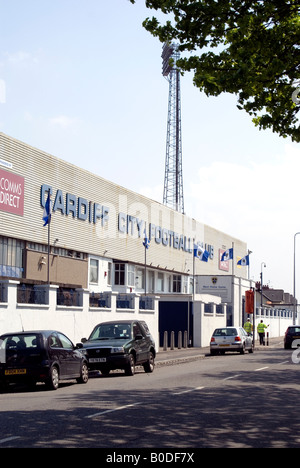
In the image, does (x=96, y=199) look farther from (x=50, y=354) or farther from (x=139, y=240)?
(x=50, y=354)

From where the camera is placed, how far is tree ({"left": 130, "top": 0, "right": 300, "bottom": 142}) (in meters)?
12.6

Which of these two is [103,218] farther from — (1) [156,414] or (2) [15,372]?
Answer: (1) [156,414]

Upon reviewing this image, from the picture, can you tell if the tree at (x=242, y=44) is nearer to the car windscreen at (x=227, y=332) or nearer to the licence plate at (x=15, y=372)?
the licence plate at (x=15, y=372)

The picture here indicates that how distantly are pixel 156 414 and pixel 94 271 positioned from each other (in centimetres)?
4581

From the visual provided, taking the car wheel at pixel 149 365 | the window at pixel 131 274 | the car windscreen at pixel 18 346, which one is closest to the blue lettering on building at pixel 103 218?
the window at pixel 131 274

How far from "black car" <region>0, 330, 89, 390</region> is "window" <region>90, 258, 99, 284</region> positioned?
127 feet

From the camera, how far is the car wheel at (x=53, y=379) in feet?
59.0

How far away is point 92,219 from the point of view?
57.2 meters

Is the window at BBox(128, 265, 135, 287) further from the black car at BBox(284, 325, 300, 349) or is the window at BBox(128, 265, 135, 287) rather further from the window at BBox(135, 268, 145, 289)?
the black car at BBox(284, 325, 300, 349)

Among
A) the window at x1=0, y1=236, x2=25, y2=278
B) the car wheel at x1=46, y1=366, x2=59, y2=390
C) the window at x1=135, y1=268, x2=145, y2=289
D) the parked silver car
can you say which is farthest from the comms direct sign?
the car wheel at x1=46, y1=366, x2=59, y2=390

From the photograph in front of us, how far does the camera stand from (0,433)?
10.2m

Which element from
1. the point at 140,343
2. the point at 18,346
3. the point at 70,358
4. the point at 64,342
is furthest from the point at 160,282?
the point at 18,346

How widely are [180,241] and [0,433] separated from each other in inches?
2605
